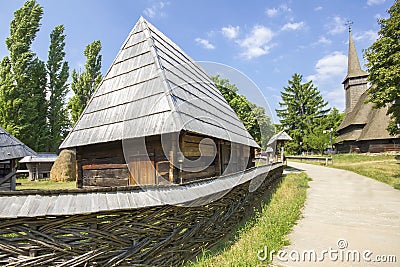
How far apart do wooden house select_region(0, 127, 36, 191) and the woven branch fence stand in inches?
348

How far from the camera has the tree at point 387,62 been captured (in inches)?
451

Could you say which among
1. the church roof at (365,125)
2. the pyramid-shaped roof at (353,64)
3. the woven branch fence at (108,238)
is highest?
the pyramid-shaped roof at (353,64)

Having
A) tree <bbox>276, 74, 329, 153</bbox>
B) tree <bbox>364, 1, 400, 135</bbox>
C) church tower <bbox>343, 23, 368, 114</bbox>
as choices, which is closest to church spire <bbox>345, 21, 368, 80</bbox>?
church tower <bbox>343, 23, 368, 114</bbox>

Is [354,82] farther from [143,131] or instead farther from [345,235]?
[143,131]

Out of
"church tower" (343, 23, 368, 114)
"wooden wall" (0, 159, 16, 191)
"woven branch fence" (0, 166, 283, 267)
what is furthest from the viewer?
"church tower" (343, 23, 368, 114)

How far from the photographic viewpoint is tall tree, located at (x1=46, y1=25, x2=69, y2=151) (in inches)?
1004

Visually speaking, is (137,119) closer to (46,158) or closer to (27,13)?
(46,158)

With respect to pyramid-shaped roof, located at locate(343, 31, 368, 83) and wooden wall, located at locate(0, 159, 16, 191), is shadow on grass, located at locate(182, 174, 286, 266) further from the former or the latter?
pyramid-shaped roof, located at locate(343, 31, 368, 83)

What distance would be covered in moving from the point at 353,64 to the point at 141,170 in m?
48.2

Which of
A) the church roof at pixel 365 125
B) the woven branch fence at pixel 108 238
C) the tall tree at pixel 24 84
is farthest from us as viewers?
the church roof at pixel 365 125

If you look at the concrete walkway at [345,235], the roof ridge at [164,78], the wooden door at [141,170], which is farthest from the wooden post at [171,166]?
the concrete walkway at [345,235]

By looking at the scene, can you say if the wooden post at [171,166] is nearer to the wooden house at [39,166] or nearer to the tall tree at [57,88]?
the wooden house at [39,166]

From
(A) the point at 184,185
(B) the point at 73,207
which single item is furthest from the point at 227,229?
(B) the point at 73,207

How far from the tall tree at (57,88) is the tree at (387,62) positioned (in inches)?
1078
